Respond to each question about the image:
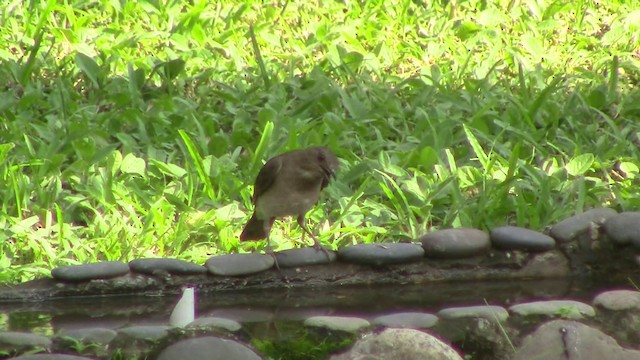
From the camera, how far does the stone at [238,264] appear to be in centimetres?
538

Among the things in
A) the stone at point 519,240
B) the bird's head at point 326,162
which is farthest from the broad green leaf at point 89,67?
the stone at point 519,240

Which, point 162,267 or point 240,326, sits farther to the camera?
point 162,267

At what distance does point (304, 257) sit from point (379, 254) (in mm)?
345

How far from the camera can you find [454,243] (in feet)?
18.5

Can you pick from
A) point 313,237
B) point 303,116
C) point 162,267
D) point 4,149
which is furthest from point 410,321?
point 303,116

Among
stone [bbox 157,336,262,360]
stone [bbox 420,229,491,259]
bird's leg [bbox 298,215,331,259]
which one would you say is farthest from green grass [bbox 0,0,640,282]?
stone [bbox 157,336,262,360]

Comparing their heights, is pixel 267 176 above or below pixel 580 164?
above

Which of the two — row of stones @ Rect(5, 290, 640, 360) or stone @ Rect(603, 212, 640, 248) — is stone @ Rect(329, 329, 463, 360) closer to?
row of stones @ Rect(5, 290, 640, 360)

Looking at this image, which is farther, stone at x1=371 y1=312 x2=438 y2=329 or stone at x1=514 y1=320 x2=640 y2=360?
stone at x1=371 y1=312 x2=438 y2=329

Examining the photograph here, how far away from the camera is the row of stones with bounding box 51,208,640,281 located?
5.33m

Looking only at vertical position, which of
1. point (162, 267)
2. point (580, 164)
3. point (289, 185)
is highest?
point (289, 185)

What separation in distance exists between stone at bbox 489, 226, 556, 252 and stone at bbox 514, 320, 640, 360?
177 centimetres

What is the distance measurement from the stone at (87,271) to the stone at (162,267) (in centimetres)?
7

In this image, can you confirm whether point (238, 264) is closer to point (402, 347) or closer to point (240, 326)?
point (240, 326)
